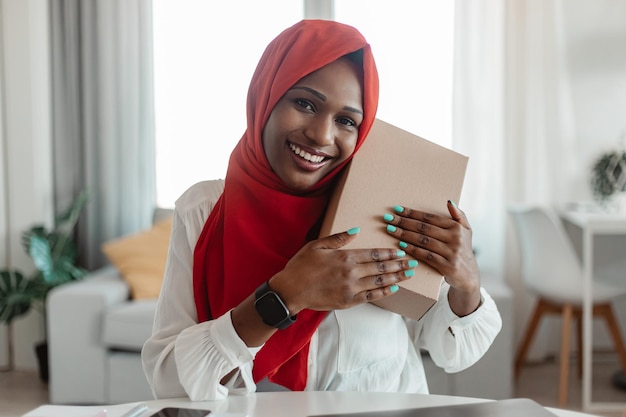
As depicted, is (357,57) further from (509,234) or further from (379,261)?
(509,234)

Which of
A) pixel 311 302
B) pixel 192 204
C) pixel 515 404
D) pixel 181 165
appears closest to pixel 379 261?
pixel 311 302

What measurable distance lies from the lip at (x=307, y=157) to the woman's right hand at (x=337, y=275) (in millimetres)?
134

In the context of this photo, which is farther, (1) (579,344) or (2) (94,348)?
(1) (579,344)

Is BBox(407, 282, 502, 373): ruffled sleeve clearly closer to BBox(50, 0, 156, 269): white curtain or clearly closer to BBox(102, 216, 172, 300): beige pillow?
BBox(102, 216, 172, 300): beige pillow

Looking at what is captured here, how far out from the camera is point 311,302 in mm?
1120

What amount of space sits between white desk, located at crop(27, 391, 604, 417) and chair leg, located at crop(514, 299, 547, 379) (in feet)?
7.33

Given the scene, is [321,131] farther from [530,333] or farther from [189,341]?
[530,333]

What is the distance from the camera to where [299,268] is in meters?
1.12

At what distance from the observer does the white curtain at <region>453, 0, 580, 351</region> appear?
11.7ft

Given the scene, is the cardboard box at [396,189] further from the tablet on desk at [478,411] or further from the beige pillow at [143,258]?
the beige pillow at [143,258]

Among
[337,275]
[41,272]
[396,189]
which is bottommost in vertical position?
[41,272]

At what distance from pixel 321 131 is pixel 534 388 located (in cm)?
254

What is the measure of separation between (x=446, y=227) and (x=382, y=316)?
0.75 feet

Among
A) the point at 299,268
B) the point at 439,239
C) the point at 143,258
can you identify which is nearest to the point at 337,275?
the point at 299,268
